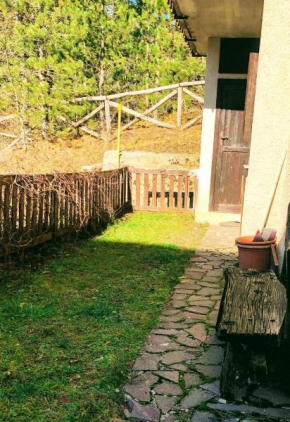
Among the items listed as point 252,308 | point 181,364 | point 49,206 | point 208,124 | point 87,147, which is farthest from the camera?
point 87,147

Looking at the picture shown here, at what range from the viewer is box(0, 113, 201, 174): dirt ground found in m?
12.5

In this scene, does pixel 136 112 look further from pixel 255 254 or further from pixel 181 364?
pixel 181 364

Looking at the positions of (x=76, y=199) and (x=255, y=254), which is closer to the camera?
(x=255, y=254)

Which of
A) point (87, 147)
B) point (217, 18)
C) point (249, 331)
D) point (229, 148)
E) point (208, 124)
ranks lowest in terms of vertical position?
point (249, 331)

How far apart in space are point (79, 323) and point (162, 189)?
20.7 feet

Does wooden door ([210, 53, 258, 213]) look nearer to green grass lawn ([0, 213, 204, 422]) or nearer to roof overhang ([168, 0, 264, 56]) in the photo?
roof overhang ([168, 0, 264, 56])

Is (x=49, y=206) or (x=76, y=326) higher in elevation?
(x=49, y=206)

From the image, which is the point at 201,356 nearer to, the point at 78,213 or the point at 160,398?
the point at 160,398

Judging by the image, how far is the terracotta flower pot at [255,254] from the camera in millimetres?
4062

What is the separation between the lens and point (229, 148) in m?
8.37

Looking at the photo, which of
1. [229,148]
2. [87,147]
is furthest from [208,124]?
[87,147]

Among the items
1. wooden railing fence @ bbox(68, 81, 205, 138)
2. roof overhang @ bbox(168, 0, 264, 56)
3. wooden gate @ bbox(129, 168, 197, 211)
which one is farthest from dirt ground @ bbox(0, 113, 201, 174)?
roof overhang @ bbox(168, 0, 264, 56)

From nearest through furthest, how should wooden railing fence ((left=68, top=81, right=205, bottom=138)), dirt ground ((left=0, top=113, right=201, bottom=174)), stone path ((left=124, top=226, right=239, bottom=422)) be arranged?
1. stone path ((left=124, top=226, right=239, bottom=422))
2. dirt ground ((left=0, top=113, right=201, bottom=174))
3. wooden railing fence ((left=68, top=81, right=205, bottom=138))

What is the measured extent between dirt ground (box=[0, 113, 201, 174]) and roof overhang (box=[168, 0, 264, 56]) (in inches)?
166
